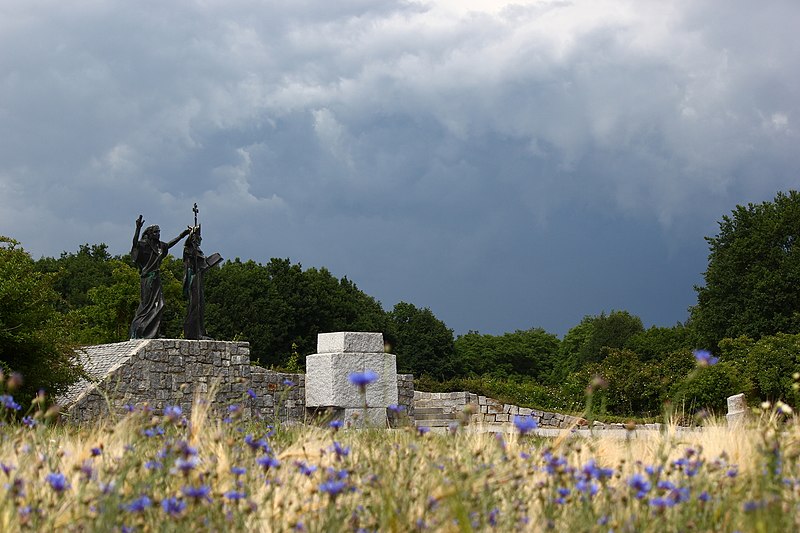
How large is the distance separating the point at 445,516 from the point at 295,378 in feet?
51.7

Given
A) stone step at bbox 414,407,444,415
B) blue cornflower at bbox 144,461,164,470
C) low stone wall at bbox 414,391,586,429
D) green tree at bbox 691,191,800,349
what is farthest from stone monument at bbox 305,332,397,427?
green tree at bbox 691,191,800,349

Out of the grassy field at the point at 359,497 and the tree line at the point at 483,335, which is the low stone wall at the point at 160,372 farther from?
the grassy field at the point at 359,497

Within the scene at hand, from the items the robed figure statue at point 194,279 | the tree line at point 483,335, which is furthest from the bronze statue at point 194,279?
the tree line at point 483,335

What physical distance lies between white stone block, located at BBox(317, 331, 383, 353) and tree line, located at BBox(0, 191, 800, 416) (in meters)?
3.99

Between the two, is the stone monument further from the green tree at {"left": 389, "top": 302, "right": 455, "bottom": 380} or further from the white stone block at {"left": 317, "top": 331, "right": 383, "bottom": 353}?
the green tree at {"left": 389, "top": 302, "right": 455, "bottom": 380}

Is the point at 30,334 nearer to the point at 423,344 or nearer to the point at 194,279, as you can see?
the point at 194,279

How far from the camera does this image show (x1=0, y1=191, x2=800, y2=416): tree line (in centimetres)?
1478

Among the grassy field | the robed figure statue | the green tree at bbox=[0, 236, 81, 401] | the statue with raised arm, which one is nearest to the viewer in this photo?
the grassy field

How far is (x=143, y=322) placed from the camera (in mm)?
18547

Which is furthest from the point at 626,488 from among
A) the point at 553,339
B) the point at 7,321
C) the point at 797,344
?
the point at 553,339

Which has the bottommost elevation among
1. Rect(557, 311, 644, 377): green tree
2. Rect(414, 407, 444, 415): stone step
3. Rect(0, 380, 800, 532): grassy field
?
Rect(0, 380, 800, 532): grassy field

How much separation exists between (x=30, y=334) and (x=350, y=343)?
17.0 feet

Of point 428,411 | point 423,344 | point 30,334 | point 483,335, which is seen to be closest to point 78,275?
point 423,344

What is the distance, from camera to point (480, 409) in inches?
853
